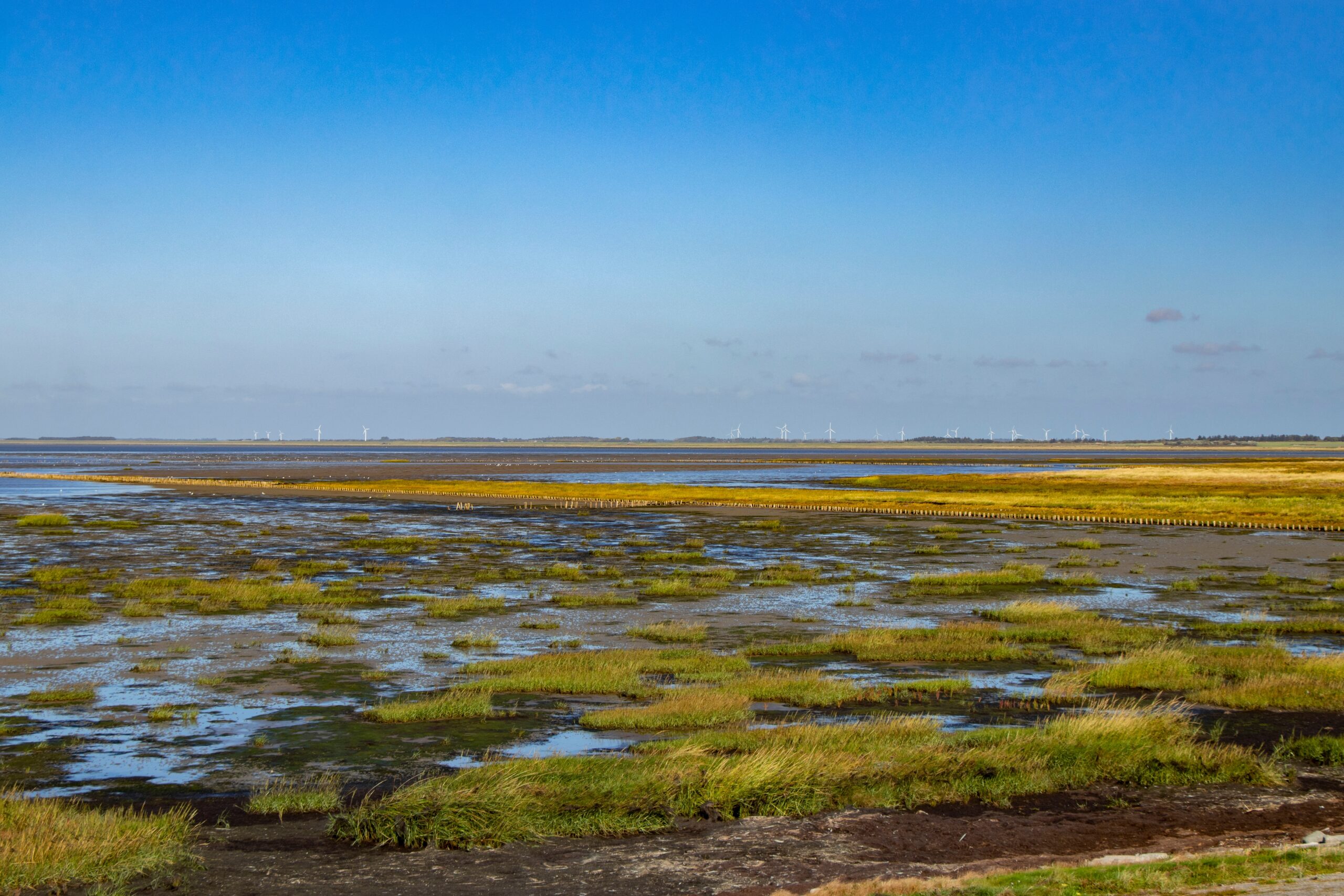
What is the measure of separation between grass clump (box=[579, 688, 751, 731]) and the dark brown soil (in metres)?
4.54

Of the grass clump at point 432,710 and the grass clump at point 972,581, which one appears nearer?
the grass clump at point 432,710

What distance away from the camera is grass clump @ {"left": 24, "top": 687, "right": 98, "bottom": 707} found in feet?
66.1

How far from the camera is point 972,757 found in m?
15.5

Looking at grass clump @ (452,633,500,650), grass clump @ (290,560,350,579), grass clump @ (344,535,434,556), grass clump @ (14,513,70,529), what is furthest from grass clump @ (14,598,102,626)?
grass clump @ (14,513,70,529)

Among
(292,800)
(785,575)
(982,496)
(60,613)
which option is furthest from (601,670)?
(982,496)

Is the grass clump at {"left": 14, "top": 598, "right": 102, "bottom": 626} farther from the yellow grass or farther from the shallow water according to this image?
the yellow grass

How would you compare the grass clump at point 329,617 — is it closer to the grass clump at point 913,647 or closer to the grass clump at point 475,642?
the grass clump at point 475,642

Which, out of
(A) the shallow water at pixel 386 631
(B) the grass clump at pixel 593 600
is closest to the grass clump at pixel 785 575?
(A) the shallow water at pixel 386 631

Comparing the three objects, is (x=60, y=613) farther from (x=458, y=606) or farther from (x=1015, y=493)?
(x=1015, y=493)

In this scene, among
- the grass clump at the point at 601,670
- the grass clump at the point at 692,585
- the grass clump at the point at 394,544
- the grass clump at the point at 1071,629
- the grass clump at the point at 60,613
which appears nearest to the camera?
the grass clump at the point at 601,670

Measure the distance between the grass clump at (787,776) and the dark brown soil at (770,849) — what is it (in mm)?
330

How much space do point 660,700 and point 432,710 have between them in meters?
4.13

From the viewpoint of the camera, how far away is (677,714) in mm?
18688

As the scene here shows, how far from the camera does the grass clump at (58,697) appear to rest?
20.1 metres
